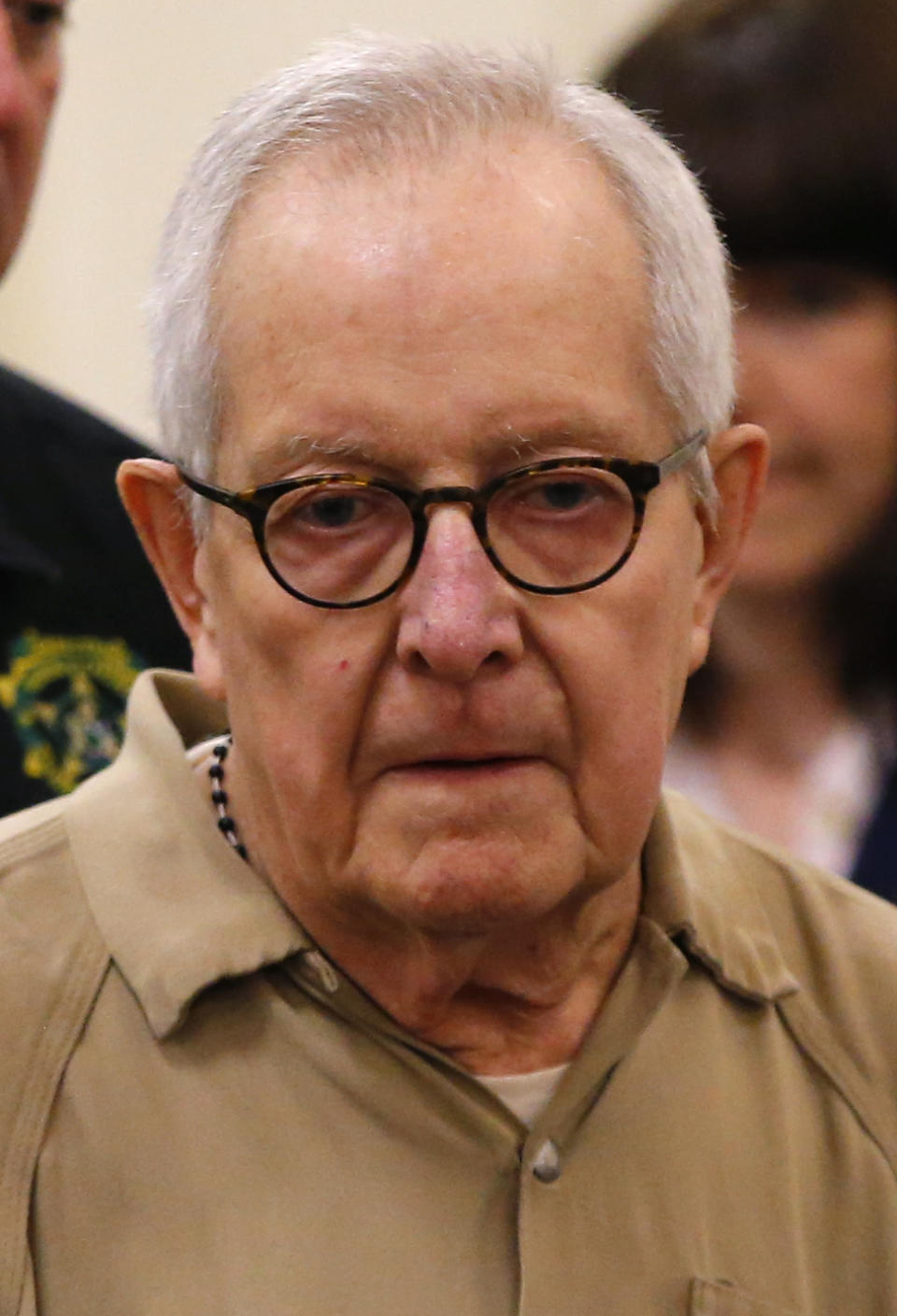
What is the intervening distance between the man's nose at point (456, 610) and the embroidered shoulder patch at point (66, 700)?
0.89 m

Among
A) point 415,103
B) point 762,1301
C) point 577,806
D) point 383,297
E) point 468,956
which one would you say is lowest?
point 762,1301

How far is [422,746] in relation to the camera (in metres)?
1.26

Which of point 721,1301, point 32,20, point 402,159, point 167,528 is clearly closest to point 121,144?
point 32,20

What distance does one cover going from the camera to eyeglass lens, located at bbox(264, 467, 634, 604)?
1.27 m

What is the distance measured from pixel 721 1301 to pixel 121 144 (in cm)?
256

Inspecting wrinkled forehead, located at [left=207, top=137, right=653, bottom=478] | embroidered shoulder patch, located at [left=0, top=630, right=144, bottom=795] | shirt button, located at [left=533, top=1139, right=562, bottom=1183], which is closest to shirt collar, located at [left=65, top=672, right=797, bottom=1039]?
shirt button, located at [left=533, top=1139, right=562, bottom=1183]

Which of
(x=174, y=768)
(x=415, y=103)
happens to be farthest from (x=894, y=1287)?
(x=415, y=103)

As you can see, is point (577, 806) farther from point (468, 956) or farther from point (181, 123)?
point (181, 123)

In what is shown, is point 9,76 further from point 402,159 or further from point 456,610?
point 456,610

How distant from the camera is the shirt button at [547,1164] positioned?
1.34m

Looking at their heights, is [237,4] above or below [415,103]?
above

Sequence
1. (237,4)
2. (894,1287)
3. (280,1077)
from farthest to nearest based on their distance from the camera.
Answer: (237,4) < (894,1287) < (280,1077)

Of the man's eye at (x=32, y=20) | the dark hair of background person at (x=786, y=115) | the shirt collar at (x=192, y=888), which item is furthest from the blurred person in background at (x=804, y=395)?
the shirt collar at (x=192, y=888)

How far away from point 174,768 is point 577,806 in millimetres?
358
